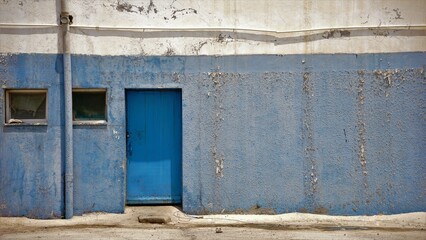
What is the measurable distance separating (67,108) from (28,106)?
786mm

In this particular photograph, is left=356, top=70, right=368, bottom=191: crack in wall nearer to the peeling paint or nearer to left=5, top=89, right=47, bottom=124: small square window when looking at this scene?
the peeling paint

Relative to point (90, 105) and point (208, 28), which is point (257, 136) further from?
point (90, 105)

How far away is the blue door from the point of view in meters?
10.5

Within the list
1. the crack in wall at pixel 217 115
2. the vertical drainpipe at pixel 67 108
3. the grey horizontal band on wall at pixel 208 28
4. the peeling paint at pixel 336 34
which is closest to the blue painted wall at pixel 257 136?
the crack in wall at pixel 217 115

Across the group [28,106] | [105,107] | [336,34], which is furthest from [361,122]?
[28,106]

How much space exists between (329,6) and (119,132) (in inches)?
169

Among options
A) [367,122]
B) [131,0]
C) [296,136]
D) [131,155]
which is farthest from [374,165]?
[131,0]

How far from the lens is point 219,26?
1034cm

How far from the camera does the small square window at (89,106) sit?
10352 millimetres

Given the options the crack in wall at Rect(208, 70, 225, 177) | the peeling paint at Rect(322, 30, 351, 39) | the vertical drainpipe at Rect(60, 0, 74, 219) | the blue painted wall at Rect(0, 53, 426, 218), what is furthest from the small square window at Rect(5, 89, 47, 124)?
the peeling paint at Rect(322, 30, 351, 39)

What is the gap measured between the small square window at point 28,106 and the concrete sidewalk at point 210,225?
175 cm

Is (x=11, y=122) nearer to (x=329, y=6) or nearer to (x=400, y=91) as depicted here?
Result: (x=329, y=6)

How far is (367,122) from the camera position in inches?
411

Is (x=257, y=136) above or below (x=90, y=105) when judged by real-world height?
below
